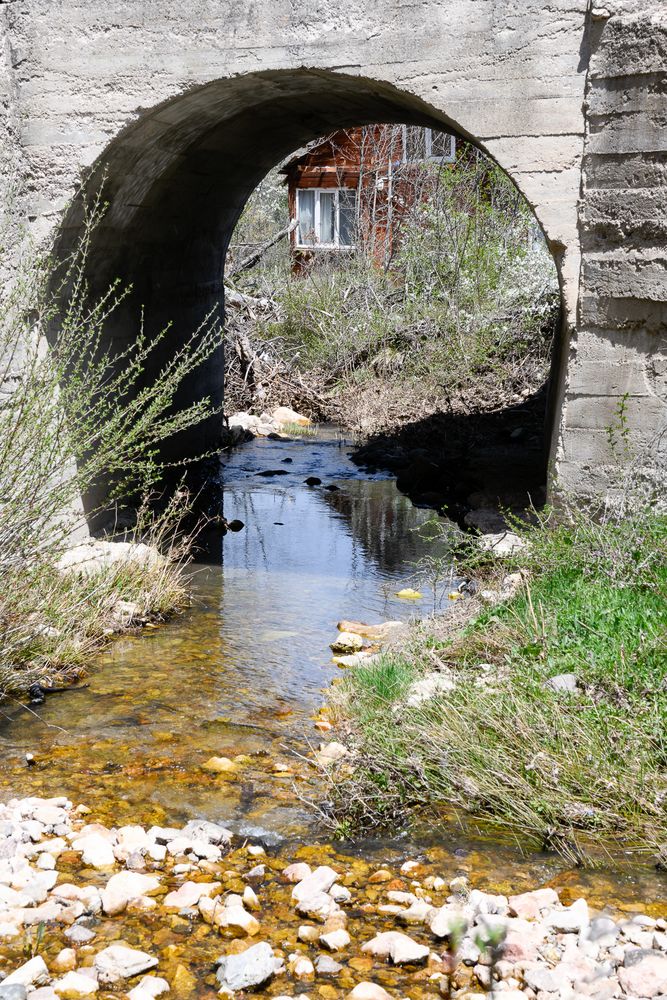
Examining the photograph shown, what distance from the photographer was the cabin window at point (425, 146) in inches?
594

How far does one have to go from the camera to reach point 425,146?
604 inches

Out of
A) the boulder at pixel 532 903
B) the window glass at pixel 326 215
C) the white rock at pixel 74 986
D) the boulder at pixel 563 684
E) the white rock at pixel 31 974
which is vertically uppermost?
the window glass at pixel 326 215

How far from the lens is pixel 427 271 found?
40.2 ft

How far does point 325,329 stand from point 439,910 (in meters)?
10.0

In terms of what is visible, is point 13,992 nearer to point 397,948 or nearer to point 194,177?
point 397,948

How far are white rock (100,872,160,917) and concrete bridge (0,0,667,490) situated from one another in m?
3.01

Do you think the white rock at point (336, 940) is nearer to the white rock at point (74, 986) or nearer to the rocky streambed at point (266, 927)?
the rocky streambed at point (266, 927)

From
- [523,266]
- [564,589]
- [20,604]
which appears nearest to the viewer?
[564,589]

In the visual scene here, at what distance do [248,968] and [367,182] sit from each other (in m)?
16.2

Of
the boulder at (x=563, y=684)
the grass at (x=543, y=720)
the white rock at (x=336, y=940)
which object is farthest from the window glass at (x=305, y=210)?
the white rock at (x=336, y=940)

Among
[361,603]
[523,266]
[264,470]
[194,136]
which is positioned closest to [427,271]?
[523,266]

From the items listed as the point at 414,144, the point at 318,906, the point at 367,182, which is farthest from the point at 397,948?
the point at 367,182

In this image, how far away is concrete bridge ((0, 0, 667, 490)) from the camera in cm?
477

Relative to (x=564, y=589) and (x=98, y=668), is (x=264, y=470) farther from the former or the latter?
(x=564, y=589)
